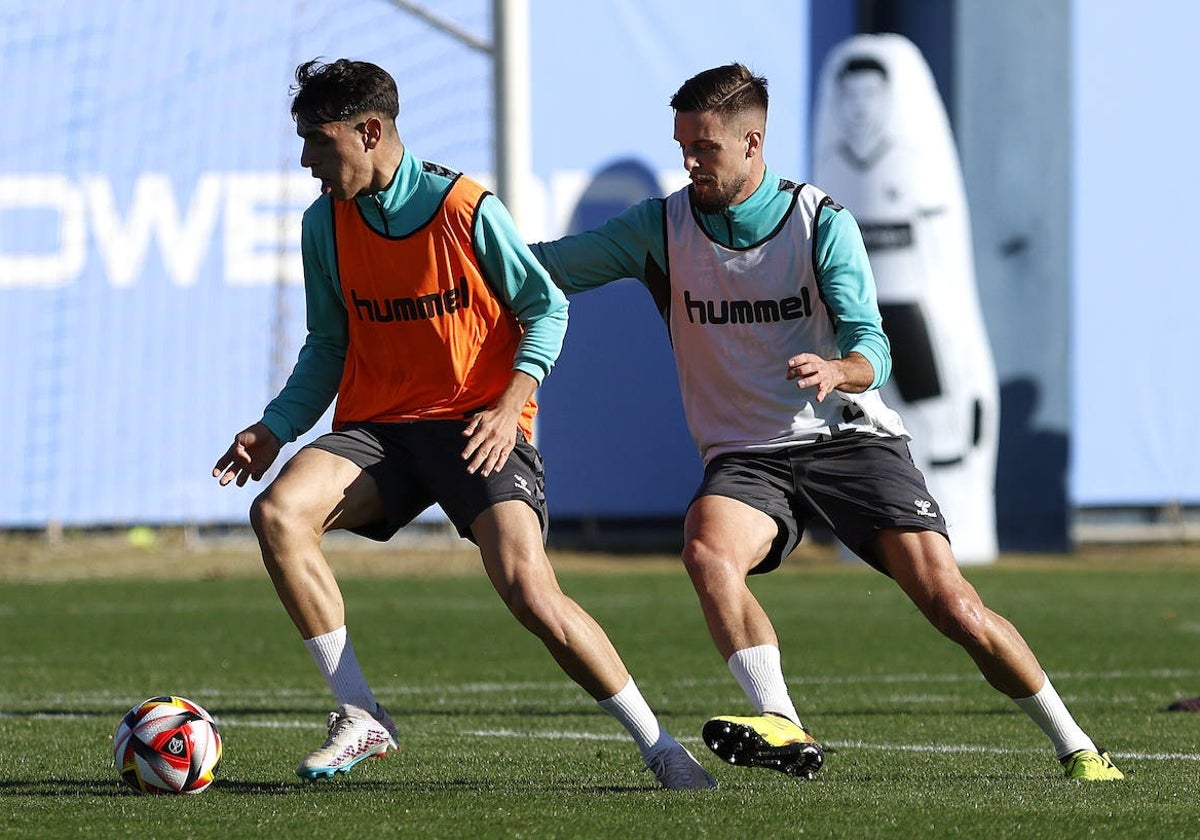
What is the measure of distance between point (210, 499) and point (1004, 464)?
27.1ft

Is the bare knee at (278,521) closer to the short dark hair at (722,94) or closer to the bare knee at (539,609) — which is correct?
the bare knee at (539,609)

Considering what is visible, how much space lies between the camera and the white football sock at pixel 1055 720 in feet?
19.8

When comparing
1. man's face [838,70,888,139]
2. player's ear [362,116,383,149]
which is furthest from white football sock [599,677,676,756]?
man's face [838,70,888,139]

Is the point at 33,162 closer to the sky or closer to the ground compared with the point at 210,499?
closer to the sky

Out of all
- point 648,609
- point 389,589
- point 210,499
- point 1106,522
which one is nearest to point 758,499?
point 648,609

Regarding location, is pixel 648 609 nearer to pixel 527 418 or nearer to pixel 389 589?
pixel 389 589

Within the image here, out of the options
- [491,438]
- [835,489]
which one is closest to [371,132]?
[491,438]

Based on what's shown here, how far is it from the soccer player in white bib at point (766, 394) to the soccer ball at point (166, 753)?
1.49m

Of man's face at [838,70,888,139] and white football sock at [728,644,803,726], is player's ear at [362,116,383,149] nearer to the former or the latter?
white football sock at [728,644,803,726]

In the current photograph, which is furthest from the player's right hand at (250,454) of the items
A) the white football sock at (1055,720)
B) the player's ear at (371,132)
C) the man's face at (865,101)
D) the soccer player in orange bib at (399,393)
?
the man's face at (865,101)

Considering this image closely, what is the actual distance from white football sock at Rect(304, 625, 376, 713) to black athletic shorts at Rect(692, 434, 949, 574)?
116cm

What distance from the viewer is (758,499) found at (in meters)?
6.06

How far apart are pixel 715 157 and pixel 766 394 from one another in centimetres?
74

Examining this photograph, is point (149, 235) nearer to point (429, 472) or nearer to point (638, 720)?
point (429, 472)
